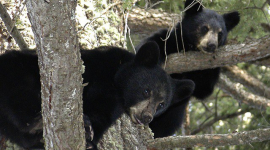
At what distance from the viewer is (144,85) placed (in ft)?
15.0

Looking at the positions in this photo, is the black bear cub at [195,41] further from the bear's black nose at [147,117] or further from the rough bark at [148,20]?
the bear's black nose at [147,117]

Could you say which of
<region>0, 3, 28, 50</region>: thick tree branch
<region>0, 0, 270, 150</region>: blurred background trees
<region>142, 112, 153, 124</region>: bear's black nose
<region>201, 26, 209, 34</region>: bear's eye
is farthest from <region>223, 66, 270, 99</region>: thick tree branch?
<region>0, 3, 28, 50</region>: thick tree branch

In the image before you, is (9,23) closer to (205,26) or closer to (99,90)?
(99,90)

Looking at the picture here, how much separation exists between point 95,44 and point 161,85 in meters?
1.43

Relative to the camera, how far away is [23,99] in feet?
13.1

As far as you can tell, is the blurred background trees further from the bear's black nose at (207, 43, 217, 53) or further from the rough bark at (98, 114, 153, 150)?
the rough bark at (98, 114, 153, 150)

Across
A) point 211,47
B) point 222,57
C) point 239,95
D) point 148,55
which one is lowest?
point 239,95

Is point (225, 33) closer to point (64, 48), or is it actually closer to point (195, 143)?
point (195, 143)

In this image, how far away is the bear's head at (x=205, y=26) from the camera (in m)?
6.54

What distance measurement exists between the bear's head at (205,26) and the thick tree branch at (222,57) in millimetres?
563

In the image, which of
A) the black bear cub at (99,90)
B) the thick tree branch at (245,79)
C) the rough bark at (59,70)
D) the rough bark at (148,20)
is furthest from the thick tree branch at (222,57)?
the rough bark at (59,70)

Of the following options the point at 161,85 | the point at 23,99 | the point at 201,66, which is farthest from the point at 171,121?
the point at 23,99

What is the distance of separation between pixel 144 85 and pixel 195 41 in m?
2.33

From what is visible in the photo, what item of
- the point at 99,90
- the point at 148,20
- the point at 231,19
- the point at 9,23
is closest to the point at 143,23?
the point at 148,20
